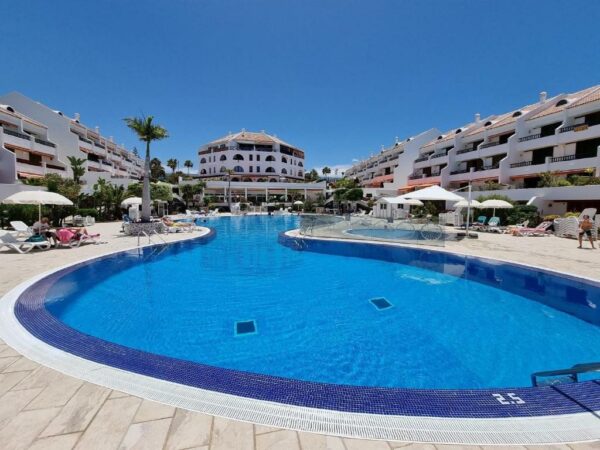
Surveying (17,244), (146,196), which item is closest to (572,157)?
(146,196)

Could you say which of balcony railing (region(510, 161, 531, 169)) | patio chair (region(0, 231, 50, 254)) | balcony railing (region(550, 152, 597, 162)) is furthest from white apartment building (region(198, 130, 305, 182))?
patio chair (region(0, 231, 50, 254))

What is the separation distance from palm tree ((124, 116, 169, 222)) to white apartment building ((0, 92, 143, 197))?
12121mm

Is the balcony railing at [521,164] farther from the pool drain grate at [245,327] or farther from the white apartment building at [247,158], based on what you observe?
the white apartment building at [247,158]

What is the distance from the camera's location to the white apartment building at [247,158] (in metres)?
63.7

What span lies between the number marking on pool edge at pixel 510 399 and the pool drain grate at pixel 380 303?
4.03 metres

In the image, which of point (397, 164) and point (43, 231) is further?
point (397, 164)

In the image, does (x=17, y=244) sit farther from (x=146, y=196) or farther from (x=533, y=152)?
(x=533, y=152)

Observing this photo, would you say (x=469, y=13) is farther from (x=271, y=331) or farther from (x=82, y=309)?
(x=82, y=309)

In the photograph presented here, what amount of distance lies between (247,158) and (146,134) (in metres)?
48.3

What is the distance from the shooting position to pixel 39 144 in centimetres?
2814

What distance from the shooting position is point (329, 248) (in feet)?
47.7

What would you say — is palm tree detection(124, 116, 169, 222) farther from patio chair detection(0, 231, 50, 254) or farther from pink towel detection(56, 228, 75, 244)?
patio chair detection(0, 231, 50, 254)

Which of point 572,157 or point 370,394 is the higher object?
point 572,157

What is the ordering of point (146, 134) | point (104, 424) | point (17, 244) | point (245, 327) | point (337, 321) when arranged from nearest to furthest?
1. point (104, 424)
2. point (245, 327)
3. point (337, 321)
4. point (17, 244)
5. point (146, 134)
